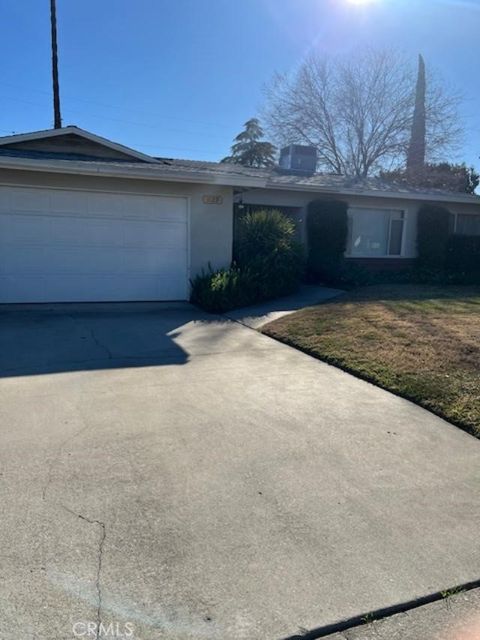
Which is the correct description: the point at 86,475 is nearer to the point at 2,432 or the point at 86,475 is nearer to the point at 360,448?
the point at 2,432

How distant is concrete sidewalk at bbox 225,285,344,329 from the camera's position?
9352 mm

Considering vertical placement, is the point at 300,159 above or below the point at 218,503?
above

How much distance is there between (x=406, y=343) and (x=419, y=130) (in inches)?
964

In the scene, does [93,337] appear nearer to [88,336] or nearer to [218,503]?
[88,336]

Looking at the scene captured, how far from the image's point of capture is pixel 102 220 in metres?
10.7

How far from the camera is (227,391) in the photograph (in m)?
5.39

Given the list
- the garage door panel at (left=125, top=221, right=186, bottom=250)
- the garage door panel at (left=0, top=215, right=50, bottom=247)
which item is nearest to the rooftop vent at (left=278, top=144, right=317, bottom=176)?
the garage door panel at (left=125, top=221, right=186, bottom=250)

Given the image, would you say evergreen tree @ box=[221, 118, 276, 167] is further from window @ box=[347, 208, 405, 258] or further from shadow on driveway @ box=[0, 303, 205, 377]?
shadow on driveway @ box=[0, 303, 205, 377]

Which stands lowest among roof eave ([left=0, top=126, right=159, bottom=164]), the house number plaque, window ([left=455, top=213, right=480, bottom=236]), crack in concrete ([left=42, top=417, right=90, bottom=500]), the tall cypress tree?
crack in concrete ([left=42, top=417, right=90, bottom=500])

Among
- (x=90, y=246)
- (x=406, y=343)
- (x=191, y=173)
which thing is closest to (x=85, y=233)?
(x=90, y=246)

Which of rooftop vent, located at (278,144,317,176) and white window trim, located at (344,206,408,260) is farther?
rooftop vent, located at (278,144,317,176)

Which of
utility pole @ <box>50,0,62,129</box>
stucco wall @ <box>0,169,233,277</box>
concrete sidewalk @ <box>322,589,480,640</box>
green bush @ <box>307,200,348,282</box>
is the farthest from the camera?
utility pole @ <box>50,0,62,129</box>

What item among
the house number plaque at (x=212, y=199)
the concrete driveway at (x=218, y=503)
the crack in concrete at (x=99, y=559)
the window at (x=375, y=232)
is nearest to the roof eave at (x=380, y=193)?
the window at (x=375, y=232)

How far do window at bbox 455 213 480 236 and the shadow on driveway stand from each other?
11655mm
